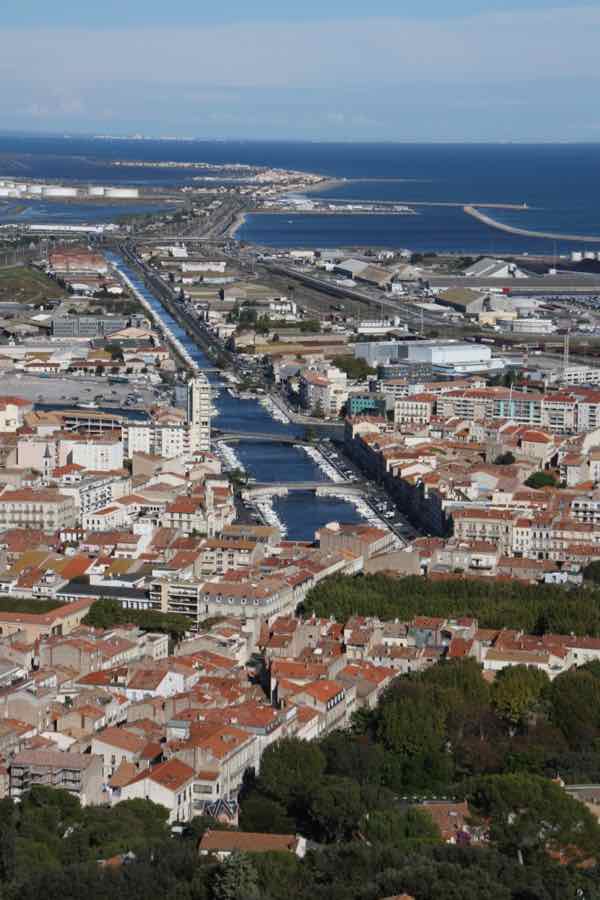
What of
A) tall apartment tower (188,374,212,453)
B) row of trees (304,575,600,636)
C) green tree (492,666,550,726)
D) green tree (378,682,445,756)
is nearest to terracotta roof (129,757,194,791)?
green tree (378,682,445,756)

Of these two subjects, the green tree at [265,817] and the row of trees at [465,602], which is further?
the row of trees at [465,602]

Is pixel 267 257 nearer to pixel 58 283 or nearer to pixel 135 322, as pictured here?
pixel 58 283

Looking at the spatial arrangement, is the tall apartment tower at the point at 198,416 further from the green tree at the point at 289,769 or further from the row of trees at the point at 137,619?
the green tree at the point at 289,769

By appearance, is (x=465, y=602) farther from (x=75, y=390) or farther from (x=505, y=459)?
(x=75, y=390)

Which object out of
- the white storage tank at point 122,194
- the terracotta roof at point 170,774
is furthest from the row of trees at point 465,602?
the white storage tank at point 122,194

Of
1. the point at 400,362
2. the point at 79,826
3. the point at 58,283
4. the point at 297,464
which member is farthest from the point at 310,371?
the point at 79,826

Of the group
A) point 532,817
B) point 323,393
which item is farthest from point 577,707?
point 323,393

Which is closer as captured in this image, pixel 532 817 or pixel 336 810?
pixel 532 817
